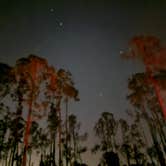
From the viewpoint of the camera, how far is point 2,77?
1936 centimetres

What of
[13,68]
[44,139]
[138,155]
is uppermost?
[13,68]

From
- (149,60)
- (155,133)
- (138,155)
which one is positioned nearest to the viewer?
(149,60)

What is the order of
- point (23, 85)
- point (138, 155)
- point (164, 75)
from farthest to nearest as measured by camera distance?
point (138, 155) < point (23, 85) < point (164, 75)

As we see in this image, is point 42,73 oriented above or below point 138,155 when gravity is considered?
above

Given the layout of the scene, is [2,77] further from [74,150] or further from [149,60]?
[74,150]

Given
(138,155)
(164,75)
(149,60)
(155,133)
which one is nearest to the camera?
(164,75)

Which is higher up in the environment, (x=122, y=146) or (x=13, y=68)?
(x=13, y=68)

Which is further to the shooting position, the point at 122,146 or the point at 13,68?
the point at 122,146

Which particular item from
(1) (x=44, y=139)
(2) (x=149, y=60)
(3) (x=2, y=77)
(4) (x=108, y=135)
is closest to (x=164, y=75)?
(2) (x=149, y=60)

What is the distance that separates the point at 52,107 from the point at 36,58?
8.52 meters

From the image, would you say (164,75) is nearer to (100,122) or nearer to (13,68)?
(13,68)

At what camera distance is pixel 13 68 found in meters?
18.8

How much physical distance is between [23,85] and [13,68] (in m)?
2.17

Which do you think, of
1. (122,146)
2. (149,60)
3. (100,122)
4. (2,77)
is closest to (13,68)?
(2,77)
